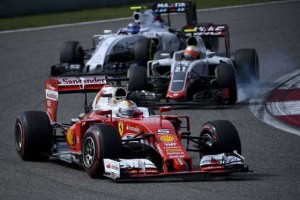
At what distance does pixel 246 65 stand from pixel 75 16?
1680cm

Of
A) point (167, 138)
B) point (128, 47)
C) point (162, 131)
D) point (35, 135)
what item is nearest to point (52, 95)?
point (35, 135)

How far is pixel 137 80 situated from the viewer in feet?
71.1

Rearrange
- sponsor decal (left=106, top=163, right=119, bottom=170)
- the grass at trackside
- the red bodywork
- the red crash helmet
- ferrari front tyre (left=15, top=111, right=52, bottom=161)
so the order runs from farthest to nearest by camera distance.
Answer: the grass at trackside → the red crash helmet → ferrari front tyre (left=15, top=111, right=52, bottom=161) → the red bodywork → sponsor decal (left=106, top=163, right=119, bottom=170)

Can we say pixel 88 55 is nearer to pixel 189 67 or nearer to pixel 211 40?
pixel 211 40

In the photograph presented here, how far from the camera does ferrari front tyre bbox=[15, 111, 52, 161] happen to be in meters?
15.0

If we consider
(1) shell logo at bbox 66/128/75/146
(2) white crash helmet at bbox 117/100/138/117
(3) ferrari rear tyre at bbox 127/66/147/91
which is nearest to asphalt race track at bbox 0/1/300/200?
(1) shell logo at bbox 66/128/75/146

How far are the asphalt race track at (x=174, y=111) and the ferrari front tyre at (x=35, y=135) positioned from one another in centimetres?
17

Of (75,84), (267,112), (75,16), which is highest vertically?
(75,16)

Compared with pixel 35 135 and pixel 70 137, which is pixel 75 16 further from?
pixel 70 137

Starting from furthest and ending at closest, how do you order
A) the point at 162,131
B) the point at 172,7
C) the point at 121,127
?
the point at 172,7
the point at 121,127
the point at 162,131

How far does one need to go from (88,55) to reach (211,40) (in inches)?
145

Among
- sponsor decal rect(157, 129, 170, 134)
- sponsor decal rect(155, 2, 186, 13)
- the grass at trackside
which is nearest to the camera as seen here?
sponsor decal rect(157, 129, 170, 134)

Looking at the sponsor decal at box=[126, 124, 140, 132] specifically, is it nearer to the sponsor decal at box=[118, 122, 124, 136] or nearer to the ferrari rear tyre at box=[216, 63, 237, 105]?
the sponsor decal at box=[118, 122, 124, 136]

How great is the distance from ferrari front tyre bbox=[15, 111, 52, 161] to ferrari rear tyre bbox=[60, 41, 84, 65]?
40.9 feet
